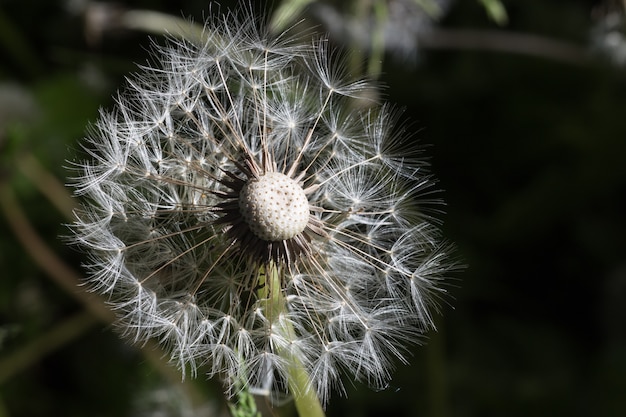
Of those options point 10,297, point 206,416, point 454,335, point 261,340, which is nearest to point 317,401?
point 261,340

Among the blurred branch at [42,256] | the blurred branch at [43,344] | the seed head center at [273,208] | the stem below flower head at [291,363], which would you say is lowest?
the stem below flower head at [291,363]

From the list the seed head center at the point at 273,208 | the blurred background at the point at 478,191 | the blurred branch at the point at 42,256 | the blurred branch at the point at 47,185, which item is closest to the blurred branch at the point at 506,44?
the blurred background at the point at 478,191

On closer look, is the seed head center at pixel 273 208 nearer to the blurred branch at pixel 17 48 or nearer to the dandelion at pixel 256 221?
the dandelion at pixel 256 221

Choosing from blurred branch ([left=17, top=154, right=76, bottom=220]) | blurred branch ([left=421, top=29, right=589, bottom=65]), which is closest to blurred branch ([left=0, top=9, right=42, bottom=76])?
blurred branch ([left=17, top=154, right=76, bottom=220])

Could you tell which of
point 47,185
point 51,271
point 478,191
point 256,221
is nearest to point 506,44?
point 478,191

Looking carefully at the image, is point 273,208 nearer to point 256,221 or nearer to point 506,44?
point 256,221

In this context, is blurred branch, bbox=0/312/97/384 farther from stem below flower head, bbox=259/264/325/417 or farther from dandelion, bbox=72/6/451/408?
stem below flower head, bbox=259/264/325/417

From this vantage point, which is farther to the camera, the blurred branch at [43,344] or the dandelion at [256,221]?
the blurred branch at [43,344]
